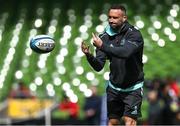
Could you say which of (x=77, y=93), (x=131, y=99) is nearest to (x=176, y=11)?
(x=77, y=93)

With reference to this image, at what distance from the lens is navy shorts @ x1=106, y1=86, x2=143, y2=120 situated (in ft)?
24.5

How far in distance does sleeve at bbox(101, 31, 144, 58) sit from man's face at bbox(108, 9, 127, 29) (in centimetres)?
20

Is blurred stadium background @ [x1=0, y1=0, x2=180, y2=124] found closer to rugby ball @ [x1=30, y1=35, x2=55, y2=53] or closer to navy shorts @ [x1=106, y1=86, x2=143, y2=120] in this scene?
navy shorts @ [x1=106, y1=86, x2=143, y2=120]

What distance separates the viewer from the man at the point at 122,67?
7109 mm

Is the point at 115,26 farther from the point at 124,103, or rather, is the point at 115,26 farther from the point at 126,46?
the point at 124,103

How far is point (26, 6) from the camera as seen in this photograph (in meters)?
19.8

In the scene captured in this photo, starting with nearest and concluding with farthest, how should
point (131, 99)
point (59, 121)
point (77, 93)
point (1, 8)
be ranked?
point (131, 99)
point (59, 121)
point (77, 93)
point (1, 8)

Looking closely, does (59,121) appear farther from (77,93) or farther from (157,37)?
(157,37)

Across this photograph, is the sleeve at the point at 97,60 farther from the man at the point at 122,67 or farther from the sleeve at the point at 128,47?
the sleeve at the point at 128,47

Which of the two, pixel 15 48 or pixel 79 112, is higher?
pixel 15 48

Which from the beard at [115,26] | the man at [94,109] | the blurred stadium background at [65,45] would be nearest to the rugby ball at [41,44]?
the beard at [115,26]

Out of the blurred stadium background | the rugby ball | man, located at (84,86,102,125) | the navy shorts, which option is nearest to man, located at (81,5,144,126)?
the navy shorts

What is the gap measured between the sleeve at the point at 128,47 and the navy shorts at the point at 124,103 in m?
0.74

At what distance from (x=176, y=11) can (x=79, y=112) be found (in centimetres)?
471
